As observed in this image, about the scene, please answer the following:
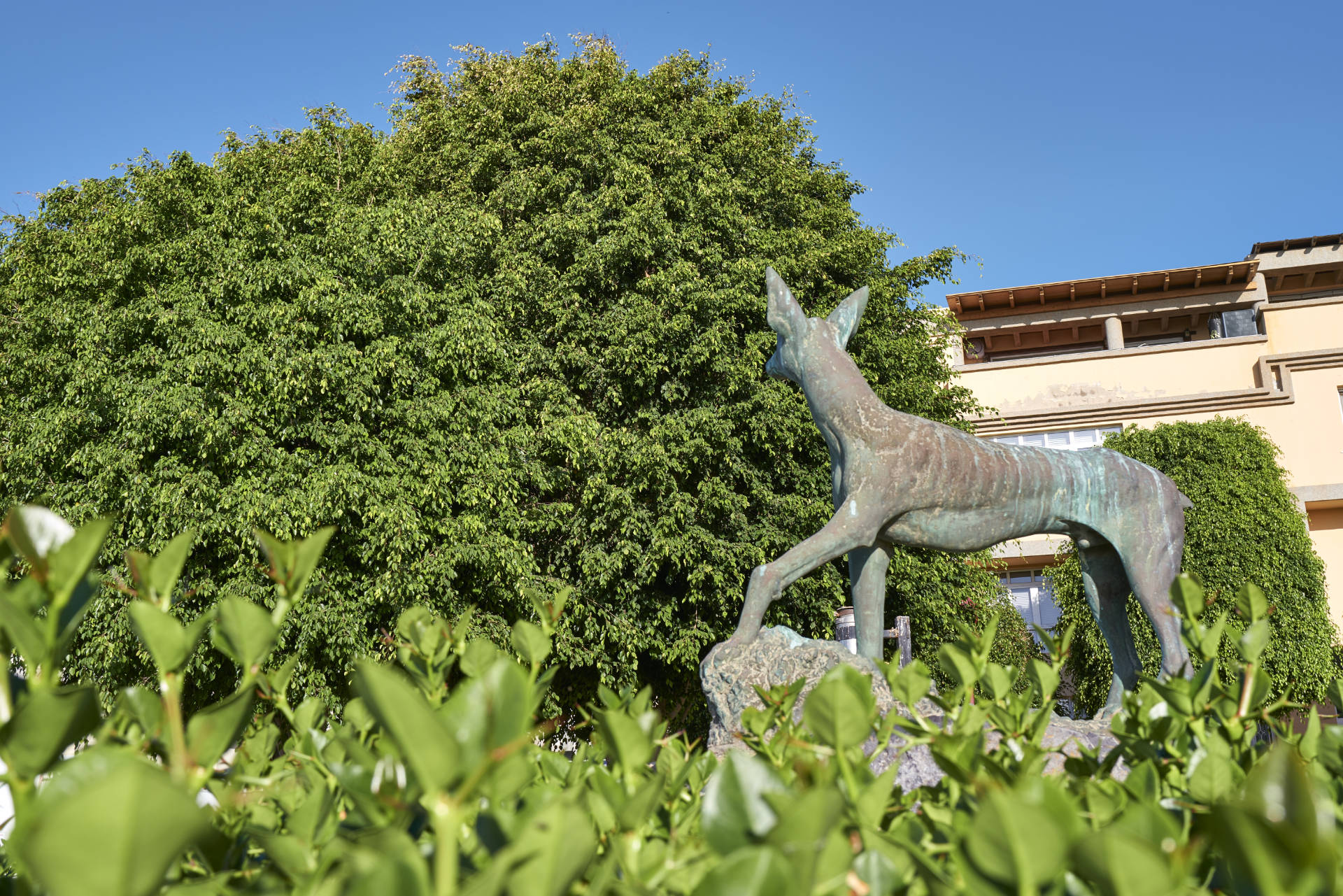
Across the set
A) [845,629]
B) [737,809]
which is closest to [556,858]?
[737,809]

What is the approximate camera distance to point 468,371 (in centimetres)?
1275

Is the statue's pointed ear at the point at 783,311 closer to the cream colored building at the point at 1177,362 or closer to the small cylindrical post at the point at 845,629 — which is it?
the small cylindrical post at the point at 845,629

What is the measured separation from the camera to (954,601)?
14539 millimetres

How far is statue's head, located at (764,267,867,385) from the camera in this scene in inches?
215

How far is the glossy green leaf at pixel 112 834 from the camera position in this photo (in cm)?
64

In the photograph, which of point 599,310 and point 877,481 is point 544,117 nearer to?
point 599,310

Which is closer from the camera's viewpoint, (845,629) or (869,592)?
(869,592)

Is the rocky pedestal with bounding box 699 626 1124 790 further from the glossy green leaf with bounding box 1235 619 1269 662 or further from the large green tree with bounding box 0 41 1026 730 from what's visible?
the large green tree with bounding box 0 41 1026 730

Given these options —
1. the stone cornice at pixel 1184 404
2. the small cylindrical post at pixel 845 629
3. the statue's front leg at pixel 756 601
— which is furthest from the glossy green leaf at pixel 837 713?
the stone cornice at pixel 1184 404

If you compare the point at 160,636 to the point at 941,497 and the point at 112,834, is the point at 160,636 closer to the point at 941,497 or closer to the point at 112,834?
the point at 112,834

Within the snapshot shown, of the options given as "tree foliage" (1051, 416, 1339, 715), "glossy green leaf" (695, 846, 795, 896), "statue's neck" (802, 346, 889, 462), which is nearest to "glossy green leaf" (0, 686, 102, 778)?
"glossy green leaf" (695, 846, 795, 896)

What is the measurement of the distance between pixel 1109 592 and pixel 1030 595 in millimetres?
19452

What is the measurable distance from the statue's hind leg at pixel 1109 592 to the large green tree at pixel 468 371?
6.70m

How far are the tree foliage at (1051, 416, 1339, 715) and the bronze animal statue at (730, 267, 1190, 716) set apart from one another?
31.7 feet
